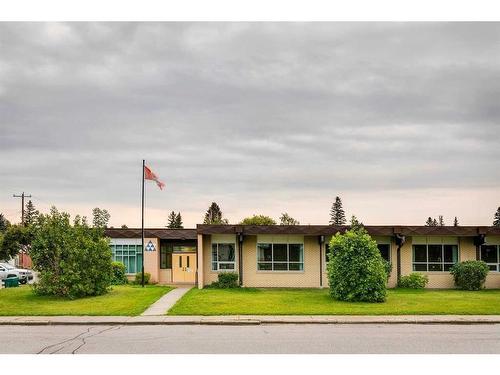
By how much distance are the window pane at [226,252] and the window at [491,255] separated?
41.9 feet

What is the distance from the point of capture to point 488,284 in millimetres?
31422

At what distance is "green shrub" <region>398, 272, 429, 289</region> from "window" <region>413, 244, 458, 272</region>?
90 cm

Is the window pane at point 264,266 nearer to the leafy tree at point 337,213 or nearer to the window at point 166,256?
the window at point 166,256

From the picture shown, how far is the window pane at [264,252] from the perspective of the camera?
3188 centimetres

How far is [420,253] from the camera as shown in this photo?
106ft

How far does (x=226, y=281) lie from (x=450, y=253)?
11518 mm

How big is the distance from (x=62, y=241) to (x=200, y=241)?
772 centimetres

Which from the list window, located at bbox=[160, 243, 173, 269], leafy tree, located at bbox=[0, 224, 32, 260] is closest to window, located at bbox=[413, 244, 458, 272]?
window, located at bbox=[160, 243, 173, 269]

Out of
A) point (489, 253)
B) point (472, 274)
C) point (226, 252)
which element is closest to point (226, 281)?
point (226, 252)

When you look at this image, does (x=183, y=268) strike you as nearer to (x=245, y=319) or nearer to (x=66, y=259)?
(x=66, y=259)

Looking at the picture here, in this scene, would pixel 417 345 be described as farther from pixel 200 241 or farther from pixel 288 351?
pixel 200 241

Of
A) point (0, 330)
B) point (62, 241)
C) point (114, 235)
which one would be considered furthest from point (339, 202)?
point (0, 330)

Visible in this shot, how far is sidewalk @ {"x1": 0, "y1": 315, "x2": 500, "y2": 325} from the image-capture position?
60.7ft

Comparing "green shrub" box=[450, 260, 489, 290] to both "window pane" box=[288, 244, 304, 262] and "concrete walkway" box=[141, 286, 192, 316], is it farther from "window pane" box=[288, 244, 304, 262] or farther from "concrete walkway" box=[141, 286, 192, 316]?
"concrete walkway" box=[141, 286, 192, 316]
